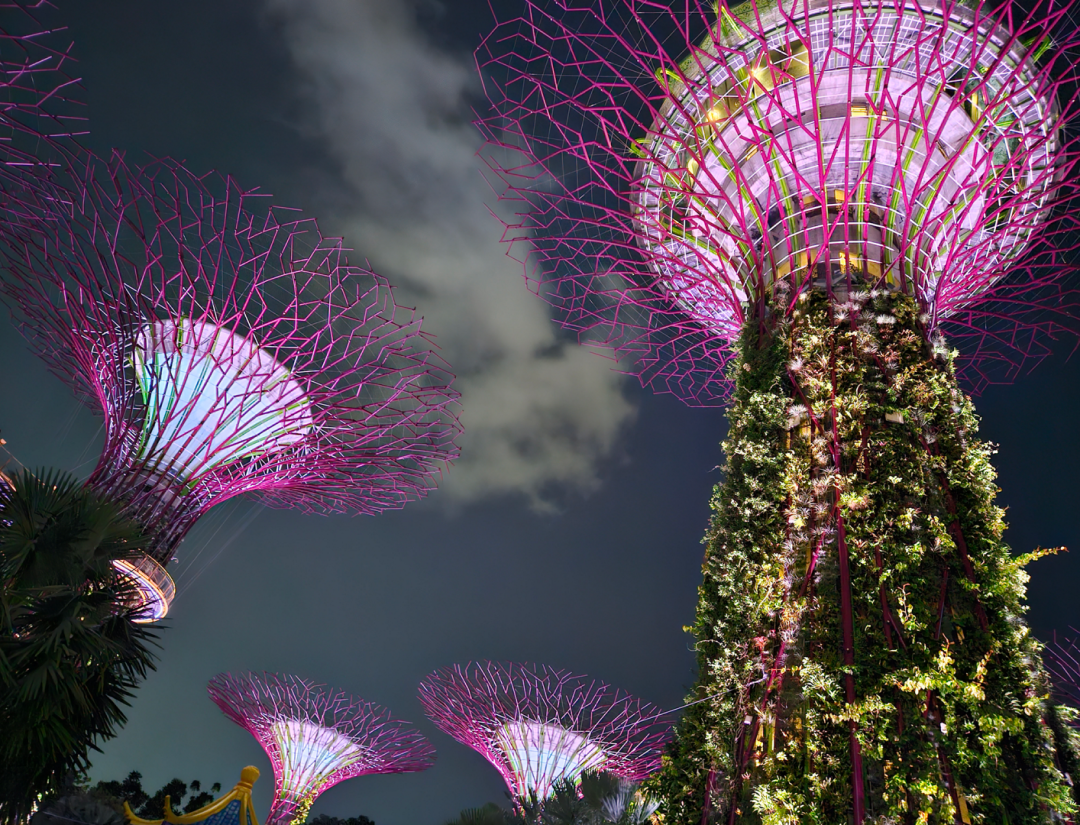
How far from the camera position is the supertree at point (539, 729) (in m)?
18.9

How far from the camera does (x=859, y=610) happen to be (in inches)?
292

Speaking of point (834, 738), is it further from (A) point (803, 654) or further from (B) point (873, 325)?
(B) point (873, 325)

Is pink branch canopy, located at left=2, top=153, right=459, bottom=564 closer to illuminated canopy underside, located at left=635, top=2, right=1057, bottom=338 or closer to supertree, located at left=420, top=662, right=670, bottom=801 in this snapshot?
supertree, located at left=420, top=662, right=670, bottom=801

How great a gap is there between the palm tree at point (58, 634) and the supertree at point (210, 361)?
19.1 ft

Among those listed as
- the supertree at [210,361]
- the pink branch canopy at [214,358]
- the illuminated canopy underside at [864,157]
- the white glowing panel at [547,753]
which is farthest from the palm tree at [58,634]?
the white glowing panel at [547,753]

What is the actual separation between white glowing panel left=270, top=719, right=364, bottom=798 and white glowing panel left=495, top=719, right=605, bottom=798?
6.31 m

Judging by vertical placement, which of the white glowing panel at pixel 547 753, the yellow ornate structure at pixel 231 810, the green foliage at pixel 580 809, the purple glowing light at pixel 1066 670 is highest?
the purple glowing light at pixel 1066 670

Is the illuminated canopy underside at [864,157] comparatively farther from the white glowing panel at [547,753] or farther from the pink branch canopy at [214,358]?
the white glowing panel at [547,753]

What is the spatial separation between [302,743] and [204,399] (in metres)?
13.2

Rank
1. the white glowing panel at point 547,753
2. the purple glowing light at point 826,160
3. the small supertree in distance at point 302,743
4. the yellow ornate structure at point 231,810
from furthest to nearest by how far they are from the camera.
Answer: the small supertree in distance at point 302,743, the yellow ornate structure at point 231,810, the white glowing panel at point 547,753, the purple glowing light at point 826,160

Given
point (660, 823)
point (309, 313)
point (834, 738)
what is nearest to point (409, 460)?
point (309, 313)

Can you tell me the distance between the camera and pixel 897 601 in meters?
7.17

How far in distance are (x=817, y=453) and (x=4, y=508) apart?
11.3 m

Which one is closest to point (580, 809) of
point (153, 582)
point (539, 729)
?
point (153, 582)
